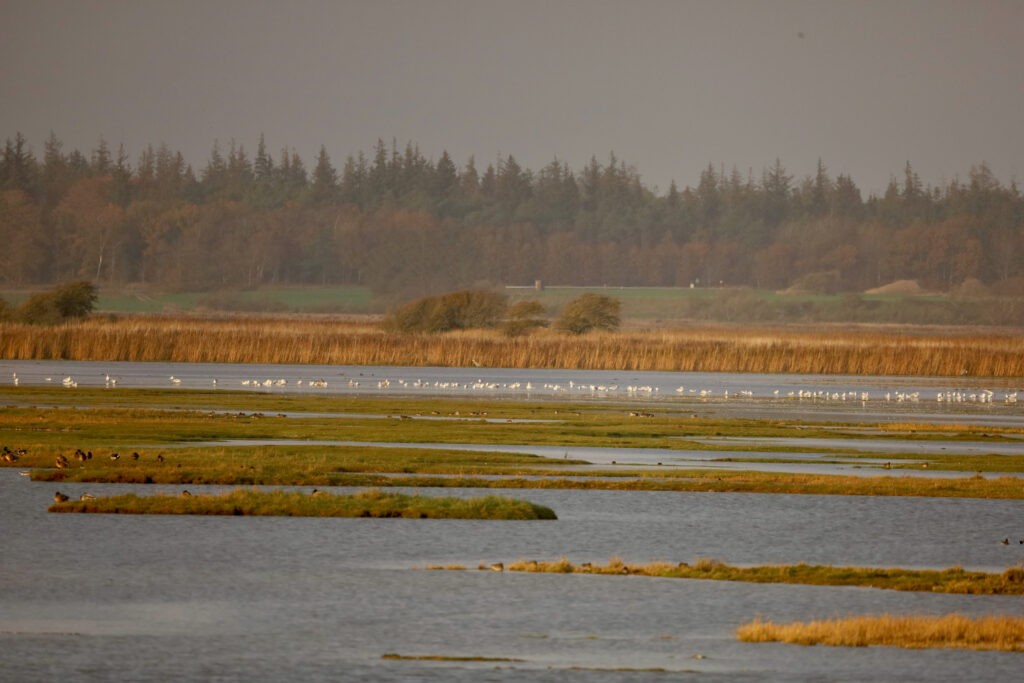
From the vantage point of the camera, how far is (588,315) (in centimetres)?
9631

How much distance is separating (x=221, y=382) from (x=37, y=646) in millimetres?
46031

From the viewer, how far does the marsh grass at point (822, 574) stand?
19.7 meters

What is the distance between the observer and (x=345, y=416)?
44625 mm

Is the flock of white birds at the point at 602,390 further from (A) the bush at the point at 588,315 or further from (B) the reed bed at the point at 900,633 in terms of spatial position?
(B) the reed bed at the point at 900,633

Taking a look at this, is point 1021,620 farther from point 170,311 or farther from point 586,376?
point 170,311

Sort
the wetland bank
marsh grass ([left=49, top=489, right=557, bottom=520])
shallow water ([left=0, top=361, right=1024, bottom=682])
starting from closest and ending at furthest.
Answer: shallow water ([left=0, top=361, right=1024, bottom=682])
the wetland bank
marsh grass ([left=49, top=489, right=557, bottom=520])

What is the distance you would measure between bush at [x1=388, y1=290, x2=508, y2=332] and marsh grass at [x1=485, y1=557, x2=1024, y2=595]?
7578 centimetres

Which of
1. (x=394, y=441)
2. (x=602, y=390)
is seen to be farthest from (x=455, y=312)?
(x=394, y=441)

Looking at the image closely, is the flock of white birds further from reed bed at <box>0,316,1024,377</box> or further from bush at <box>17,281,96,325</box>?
bush at <box>17,281,96,325</box>

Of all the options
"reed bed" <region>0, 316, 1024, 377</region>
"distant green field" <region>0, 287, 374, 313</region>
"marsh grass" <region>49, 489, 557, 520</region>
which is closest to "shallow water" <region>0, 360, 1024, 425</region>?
"reed bed" <region>0, 316, 1024, 377</region>

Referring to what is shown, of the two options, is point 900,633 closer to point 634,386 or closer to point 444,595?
point 444,595

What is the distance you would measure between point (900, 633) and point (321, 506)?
10.7 meters

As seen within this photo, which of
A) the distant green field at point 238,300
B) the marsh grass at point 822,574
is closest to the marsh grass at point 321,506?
the marsh grass at point 822,574

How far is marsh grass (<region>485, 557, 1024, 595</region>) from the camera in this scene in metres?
19.7
